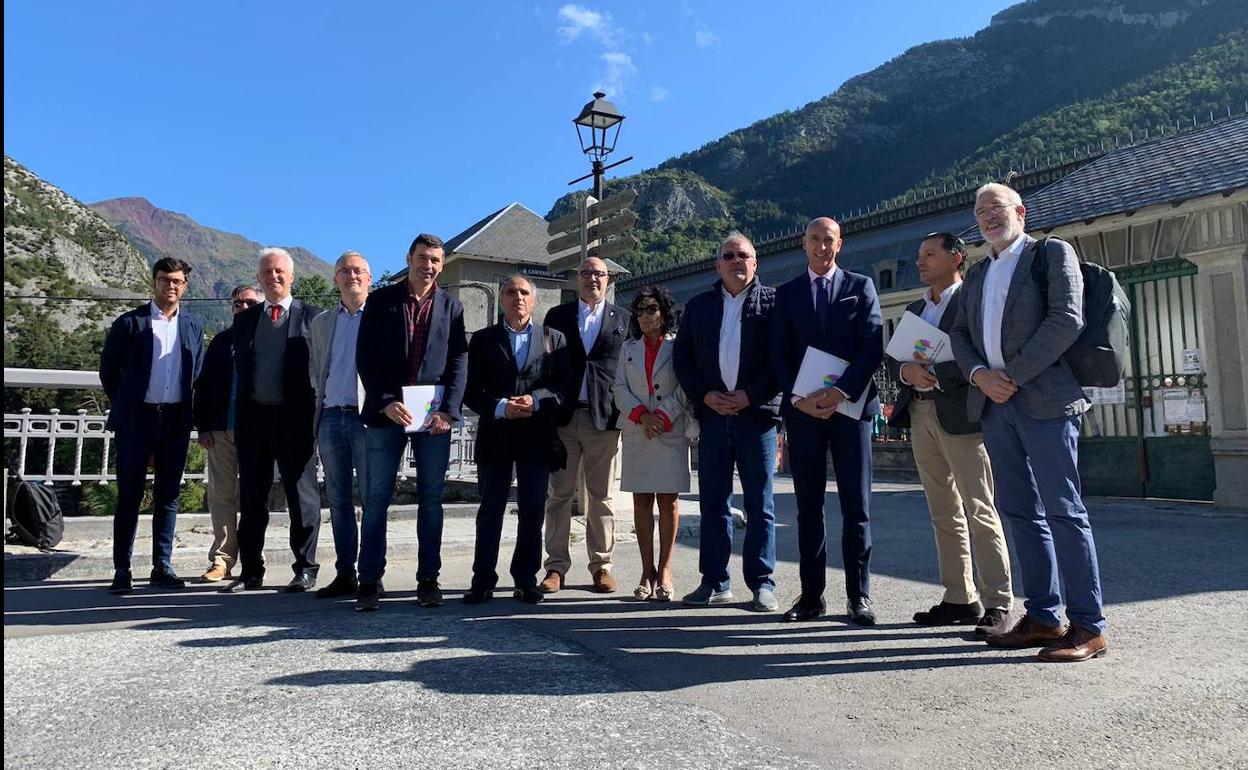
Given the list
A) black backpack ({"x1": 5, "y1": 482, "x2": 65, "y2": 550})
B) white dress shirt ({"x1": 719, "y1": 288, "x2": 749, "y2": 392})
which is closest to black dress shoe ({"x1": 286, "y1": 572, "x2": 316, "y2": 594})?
black backpack ({"x1": 5, "y1": 482, "x2": 65, "y2": 550})

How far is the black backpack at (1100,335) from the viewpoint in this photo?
3664mm

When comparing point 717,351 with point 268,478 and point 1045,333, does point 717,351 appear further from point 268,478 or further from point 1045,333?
point 268,478

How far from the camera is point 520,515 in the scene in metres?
5.27

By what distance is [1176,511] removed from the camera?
32.1 feet

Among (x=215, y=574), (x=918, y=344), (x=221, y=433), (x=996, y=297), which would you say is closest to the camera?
(x=996, y=297)

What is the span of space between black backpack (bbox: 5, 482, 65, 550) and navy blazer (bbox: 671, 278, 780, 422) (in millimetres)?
4856

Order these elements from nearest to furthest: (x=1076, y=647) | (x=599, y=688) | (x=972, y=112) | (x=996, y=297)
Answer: (x=599, y=688) < (x=1076, y=647) < (x=996, y=297) < (x=972, y=112)

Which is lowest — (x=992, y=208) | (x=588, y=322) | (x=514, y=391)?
(x=514, y=391)

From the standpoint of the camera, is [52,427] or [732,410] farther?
[52,427]

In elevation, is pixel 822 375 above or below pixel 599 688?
above

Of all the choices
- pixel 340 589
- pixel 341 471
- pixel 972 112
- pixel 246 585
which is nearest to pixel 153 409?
pixel 246 585

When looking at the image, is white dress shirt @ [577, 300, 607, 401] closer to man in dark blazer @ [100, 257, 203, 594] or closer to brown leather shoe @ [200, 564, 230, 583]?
man in dark blazer @ [100, 257, 203, 594]

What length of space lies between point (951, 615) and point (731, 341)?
1878mm

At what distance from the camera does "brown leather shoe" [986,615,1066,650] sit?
12.3 ft
